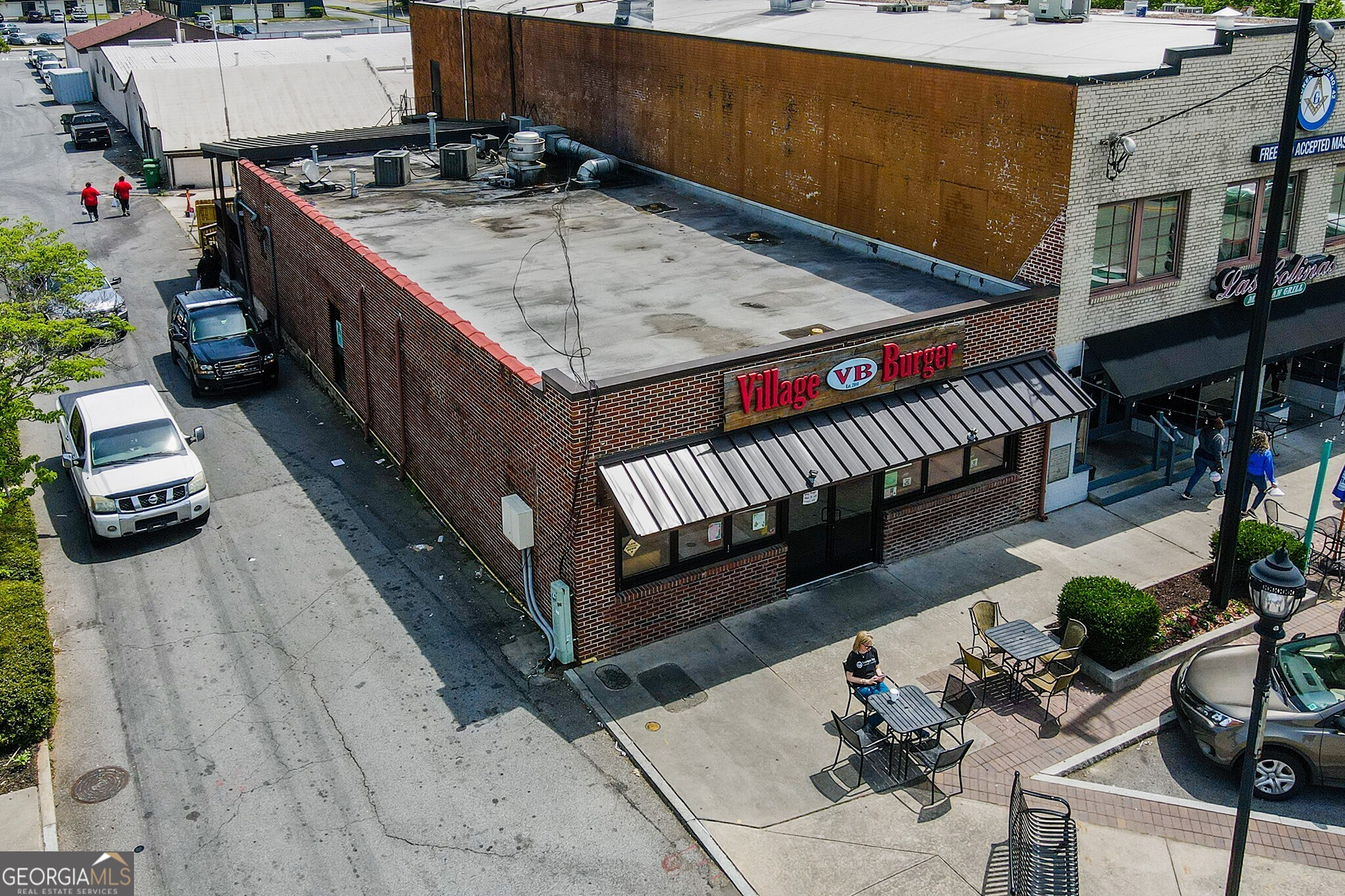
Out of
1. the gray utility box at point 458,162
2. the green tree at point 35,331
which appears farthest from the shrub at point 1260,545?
the gray utility box at point 458,162

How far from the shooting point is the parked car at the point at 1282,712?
14062mm

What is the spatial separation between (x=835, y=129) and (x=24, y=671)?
17172mm

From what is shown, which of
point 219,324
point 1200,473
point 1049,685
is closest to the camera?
point 1049,685

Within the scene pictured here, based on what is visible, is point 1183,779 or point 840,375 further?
point 840,375

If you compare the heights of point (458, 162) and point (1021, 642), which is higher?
point (458, 162)

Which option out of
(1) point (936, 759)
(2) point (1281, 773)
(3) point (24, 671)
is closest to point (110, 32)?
(3) point (24, 671)

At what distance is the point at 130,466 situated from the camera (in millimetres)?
20859

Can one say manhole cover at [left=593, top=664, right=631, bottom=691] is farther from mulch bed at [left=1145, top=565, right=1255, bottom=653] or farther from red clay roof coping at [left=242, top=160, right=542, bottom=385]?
mulch bed at [left=1145, top=565, right=1255, bottom=653]

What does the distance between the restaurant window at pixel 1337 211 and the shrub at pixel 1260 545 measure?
28.6 ft

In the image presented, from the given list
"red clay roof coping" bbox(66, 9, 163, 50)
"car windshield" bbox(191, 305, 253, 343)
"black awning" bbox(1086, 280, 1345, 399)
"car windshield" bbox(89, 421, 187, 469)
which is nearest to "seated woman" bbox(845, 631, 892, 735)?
"black awning" bbox(1086, 280, 1345, 399)

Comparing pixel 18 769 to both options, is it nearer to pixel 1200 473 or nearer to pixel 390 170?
pixel 390 170

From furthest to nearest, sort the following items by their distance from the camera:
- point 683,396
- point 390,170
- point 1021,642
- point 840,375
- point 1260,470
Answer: point 390,170 < point 1260,470 < point 840,375 < point 683,396 < point 1021,642

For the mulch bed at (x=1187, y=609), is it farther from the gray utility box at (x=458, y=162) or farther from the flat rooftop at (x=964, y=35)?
the gray utility box at (x=458, y=162)

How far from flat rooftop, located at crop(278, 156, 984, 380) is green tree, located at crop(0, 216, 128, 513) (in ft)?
19.1
